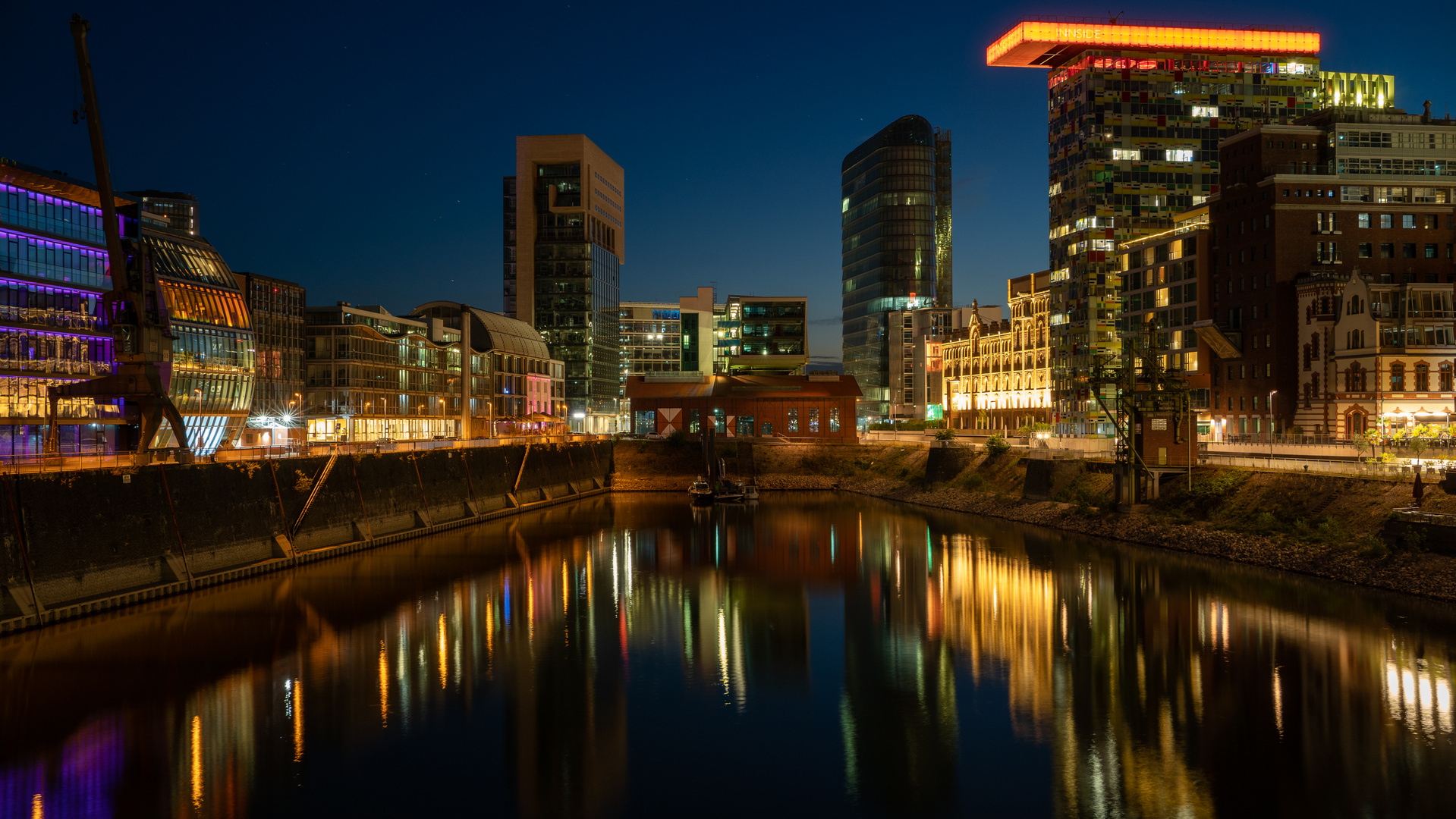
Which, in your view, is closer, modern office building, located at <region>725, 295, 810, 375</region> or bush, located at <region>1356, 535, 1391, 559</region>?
bush, located at <region>1356, 535, 1391, 559</region>

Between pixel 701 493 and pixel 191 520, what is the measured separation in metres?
51.7

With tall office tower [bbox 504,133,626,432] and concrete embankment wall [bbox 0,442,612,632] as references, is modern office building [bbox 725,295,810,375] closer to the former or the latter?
tall office tower [bbox 504,133,626,432]

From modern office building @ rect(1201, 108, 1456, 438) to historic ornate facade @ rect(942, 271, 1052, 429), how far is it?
135 ft

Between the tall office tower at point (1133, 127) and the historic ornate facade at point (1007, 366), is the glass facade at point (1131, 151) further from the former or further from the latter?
the historic ornate facade at point (1007, 366)

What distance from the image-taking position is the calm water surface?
22.6 m

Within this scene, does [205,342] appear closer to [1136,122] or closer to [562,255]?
[562,255]

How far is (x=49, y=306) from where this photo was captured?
53.6 meters

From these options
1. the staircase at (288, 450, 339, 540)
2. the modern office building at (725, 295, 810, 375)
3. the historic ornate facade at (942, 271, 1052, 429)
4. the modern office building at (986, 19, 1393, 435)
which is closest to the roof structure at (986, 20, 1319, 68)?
the modern office building at (986, 19, 1393, 435)

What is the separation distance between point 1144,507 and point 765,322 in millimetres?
93440

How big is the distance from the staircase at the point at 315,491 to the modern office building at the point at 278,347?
44.5 metres

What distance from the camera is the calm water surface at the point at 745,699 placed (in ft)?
74.2

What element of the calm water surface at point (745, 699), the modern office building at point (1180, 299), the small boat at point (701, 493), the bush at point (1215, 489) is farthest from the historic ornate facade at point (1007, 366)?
the calm water surface at point (745, 699)

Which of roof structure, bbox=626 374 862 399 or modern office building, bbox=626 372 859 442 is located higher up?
roof structure, bbox=626 374 862 399

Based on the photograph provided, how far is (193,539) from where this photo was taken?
141ft
